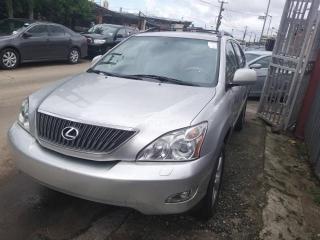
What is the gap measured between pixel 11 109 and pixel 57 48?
681 centimetres

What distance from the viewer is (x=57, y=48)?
12.7 metres

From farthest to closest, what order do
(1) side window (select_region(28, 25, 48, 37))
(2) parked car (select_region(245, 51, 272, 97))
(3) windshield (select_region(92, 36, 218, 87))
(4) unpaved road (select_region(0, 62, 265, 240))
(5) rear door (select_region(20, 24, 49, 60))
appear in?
(1) side window (select_region(28, 25, 48, 37))
(5) rear door (select_region(20, 24, 49, 60))
(2) parked car (select_region(245, 51, 272, 97))
(3) windshield (select_region(92, 36, 218, 87))
(4) unpaved road (select_region(0, 62, 265, 240))

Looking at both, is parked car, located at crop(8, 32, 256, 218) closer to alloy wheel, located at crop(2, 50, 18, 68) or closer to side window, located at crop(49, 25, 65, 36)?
alloy wheel, located at crop(2, 50, 18, 68)

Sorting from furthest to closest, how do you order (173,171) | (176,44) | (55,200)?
1. (176,44)
2. (55,200)
3. (173,171)

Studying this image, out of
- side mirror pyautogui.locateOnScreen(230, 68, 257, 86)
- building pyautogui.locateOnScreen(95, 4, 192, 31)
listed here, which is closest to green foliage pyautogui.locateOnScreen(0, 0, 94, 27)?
building pyautogui.locateOnScreen(95, 4, 192, 31)

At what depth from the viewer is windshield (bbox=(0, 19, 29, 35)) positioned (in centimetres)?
1112

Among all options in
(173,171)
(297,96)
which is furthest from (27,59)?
(173,171)

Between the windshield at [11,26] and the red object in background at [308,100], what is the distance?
28.3 ft

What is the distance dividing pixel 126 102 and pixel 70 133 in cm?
57

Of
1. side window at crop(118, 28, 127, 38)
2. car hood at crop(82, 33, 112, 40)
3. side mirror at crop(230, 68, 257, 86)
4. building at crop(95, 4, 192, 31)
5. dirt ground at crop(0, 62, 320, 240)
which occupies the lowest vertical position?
building at crop(95, 4, 192, 31)

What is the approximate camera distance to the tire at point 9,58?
1060 centimetres

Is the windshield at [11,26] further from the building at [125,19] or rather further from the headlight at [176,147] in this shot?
the building at [125,19]

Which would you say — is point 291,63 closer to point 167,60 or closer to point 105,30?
point 167,60

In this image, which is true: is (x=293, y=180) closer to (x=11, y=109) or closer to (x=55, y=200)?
(x=55, y=200)
